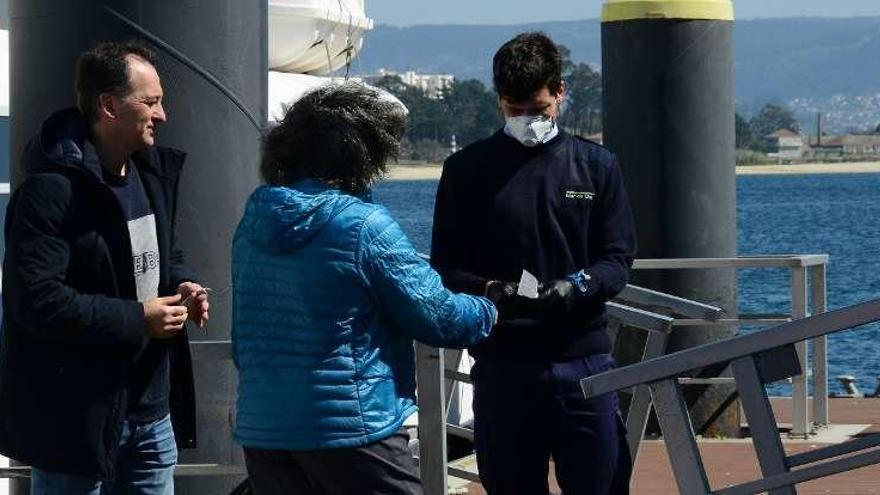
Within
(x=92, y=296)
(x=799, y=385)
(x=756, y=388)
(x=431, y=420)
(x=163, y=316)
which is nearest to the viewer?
(x=756, y=388)

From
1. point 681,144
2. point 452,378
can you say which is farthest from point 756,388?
A: point 681,144

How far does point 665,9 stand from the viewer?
35.0ft

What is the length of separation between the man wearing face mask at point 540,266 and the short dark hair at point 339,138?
2.44 feet

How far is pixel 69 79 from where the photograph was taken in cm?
599

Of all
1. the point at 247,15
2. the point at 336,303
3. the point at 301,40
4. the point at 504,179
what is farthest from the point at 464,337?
the point at 301,40

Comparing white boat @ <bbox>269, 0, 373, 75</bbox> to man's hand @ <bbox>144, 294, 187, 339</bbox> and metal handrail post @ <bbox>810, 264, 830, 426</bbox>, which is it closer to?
metal handrail post @ <bbox>810, 264, 830, 426</bbox>

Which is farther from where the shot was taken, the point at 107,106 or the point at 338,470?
the point at 107,106

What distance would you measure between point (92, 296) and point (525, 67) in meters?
1.34

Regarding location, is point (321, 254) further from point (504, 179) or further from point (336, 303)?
point (504, 179)

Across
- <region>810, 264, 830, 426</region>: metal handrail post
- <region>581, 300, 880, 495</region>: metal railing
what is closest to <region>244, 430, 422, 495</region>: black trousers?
<region>581, 300, 880, 495</region>: metal railing

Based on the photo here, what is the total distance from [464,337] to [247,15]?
201cm

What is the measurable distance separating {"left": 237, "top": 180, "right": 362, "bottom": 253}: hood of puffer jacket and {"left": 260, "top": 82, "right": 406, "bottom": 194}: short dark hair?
0.05 meters

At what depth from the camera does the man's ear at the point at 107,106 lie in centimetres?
465

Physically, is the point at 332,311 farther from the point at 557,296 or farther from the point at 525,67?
the point at 525,67
